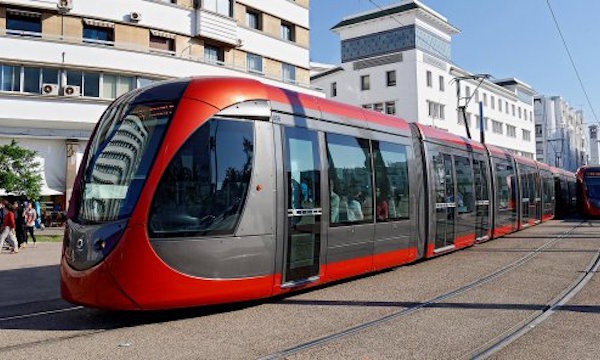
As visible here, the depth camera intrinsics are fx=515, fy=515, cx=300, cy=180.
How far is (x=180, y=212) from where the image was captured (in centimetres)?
588

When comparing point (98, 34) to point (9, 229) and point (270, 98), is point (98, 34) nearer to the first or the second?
point (9, 229)

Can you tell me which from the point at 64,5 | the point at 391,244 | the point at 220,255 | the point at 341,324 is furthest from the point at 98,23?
the point at 341,324

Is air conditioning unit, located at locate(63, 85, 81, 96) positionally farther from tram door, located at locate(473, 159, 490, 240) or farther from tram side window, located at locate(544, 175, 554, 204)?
tram side window, located at locate(544, 175, 554, 204)

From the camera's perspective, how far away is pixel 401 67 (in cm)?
4872

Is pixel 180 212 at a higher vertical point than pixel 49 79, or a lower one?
lower

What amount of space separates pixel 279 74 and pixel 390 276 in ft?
88.6

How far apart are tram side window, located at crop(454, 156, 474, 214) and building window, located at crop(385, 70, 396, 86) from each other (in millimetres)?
37590

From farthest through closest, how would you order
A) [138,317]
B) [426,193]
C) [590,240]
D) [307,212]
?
[590,240]
[426,193]
[307,212]
[138,317]

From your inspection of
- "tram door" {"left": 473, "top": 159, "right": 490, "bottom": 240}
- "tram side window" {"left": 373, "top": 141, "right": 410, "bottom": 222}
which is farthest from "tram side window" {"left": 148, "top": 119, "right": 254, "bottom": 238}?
"tram door" {"left": 473, "top": 159, "right": 490, "bottom": 240}

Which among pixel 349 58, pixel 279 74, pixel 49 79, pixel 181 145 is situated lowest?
pixel 181 145

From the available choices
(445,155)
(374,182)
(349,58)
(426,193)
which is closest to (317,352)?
(374,182)

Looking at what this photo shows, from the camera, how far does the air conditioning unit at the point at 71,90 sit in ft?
84.1

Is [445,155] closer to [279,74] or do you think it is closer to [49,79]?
[49,79]

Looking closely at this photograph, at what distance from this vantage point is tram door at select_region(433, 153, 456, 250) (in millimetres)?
11105
